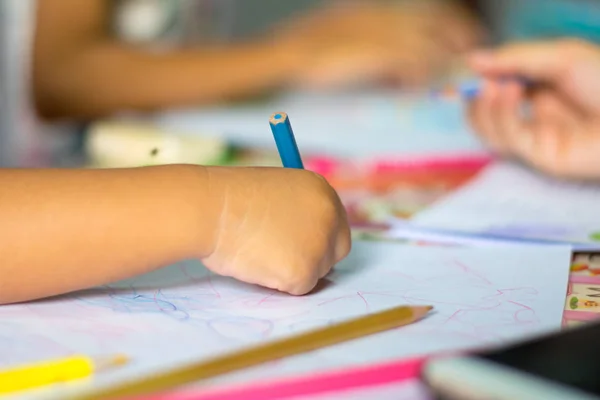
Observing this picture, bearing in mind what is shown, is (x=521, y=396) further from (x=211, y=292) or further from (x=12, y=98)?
(x=12, y=98)

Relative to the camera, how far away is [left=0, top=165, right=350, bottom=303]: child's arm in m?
0.36

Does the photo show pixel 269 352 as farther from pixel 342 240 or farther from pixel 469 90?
pixel 469 90

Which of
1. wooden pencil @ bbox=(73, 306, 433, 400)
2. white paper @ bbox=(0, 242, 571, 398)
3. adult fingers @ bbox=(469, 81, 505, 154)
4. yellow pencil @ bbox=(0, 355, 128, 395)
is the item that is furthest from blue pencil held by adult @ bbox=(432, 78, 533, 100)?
yellow pencil @ bbox=(0, 355, 128, 395)

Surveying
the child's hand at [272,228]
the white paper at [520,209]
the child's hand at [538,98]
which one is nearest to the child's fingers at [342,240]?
the child's hand at [272,228]

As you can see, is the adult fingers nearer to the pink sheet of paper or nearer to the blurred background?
the blurred background

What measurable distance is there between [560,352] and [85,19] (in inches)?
36.3

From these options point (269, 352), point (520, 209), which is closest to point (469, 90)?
point (520, 209)

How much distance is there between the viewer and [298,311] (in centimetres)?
36

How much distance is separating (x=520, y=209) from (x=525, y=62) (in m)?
0.19

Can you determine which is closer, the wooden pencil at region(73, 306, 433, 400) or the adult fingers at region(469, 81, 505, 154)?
the wooden pencil at region(73, 306, 433, 400)

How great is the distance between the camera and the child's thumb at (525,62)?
2.19 feet

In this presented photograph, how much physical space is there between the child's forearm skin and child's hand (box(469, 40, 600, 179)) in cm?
34

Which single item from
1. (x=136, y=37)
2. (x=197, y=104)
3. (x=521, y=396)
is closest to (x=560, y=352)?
(x=521, y=396)

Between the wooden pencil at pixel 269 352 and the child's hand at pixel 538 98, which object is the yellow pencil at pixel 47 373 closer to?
the wooden pencil at pixel 269 352
